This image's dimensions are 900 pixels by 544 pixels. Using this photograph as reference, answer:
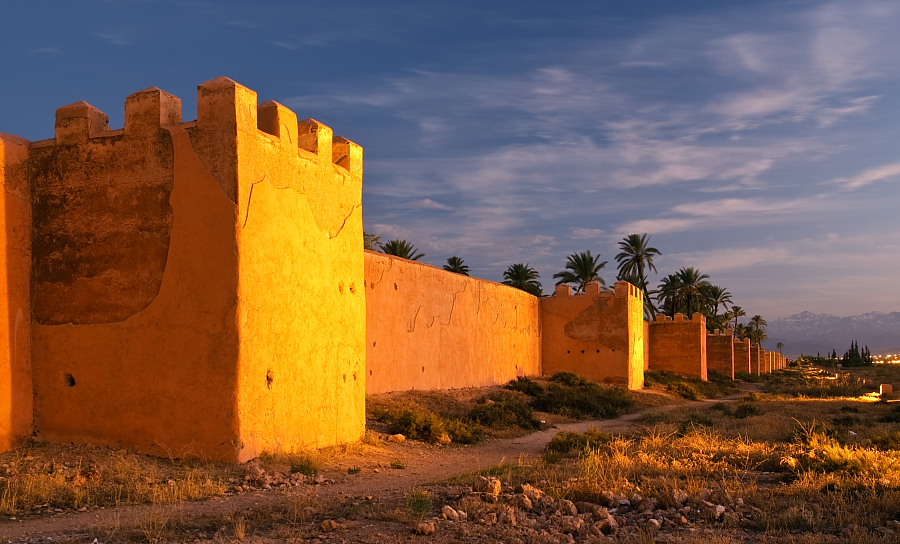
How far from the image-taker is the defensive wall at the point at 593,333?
25.6 metres

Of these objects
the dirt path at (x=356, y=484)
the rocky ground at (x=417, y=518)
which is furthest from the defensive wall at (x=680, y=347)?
the rocky ground at (x=417, y=518)

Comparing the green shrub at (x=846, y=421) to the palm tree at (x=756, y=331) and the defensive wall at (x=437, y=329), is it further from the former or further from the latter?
the palm tree at (x=756, y=331)

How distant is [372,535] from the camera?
19.5 feet

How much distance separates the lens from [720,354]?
41.8m

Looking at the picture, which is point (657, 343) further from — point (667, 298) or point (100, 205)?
point (100, 205)

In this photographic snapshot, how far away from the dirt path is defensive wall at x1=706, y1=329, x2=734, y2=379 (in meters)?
28.7

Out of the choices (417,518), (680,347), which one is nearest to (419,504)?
(417,518)

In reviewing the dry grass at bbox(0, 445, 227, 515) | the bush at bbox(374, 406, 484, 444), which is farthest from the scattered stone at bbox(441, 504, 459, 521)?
the bush at bbox(374, 406, 484, 444)

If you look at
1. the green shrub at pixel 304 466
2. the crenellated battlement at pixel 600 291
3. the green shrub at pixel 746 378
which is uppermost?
the crenellated battlement at pixel 600 291

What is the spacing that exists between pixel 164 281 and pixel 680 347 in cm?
2866

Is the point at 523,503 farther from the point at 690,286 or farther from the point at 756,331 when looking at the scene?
the point at 756,331

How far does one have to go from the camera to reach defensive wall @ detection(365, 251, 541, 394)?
15.2m

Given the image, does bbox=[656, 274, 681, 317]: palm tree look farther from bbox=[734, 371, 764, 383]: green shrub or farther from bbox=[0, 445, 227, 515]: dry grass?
bbox=[0, 445, 227, 515]: dry grass

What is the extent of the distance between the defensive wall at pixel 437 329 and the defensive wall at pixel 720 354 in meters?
20.6
